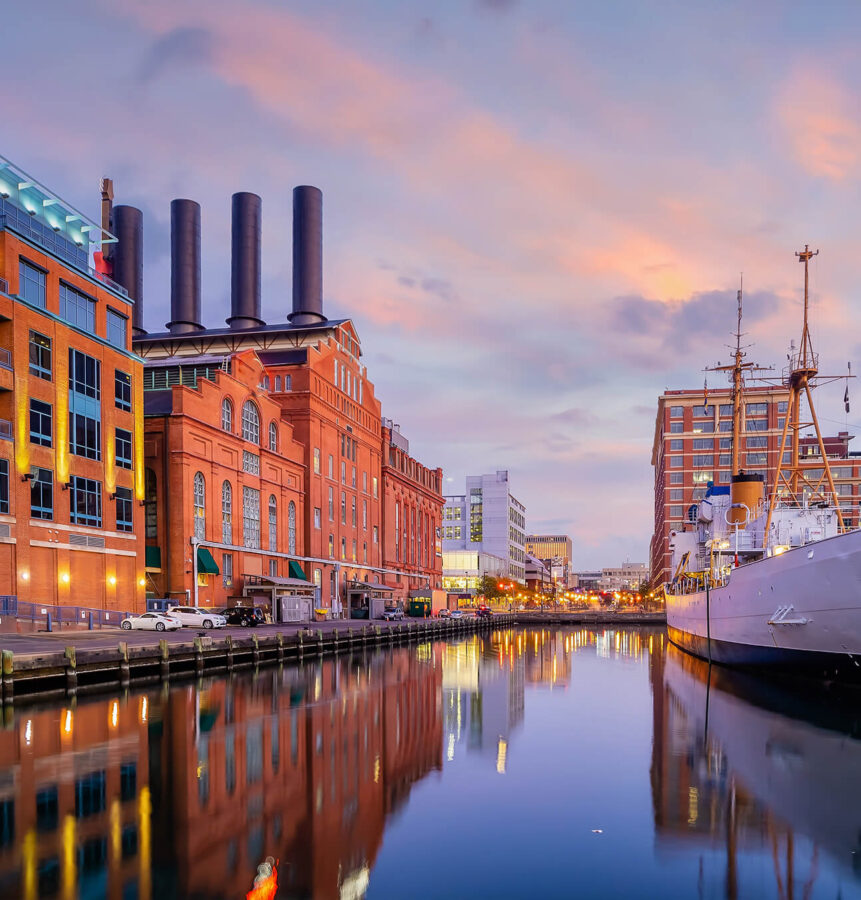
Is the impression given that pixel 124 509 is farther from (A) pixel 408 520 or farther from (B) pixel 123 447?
(A) pixel 408 520

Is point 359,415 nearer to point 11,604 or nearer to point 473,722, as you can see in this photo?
point 11,604

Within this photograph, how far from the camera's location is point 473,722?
2655 cm

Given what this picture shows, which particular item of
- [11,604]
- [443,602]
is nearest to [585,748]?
[11,604]

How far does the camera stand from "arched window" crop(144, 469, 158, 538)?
60.1 m

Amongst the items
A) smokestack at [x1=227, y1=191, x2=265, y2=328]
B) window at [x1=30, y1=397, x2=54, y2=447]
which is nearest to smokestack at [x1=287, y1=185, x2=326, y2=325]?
smokestack at [x1=227, y1=191, x2=265, y2=328]

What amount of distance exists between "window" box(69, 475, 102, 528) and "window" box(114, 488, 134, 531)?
1.87 metres

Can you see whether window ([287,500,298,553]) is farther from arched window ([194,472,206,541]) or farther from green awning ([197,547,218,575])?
green awning ([197,547,218,575])

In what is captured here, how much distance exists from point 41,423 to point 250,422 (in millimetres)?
27269

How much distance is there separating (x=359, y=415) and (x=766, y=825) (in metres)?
86.7

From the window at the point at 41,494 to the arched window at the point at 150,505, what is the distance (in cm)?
1370

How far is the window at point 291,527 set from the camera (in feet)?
259

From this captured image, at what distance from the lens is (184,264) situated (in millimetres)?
105938

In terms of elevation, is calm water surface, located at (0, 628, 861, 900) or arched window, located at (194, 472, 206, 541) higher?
arched window, located at (194, 472, 206, 541)

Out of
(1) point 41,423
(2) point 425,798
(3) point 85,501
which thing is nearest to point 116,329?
(1) point 41,423
